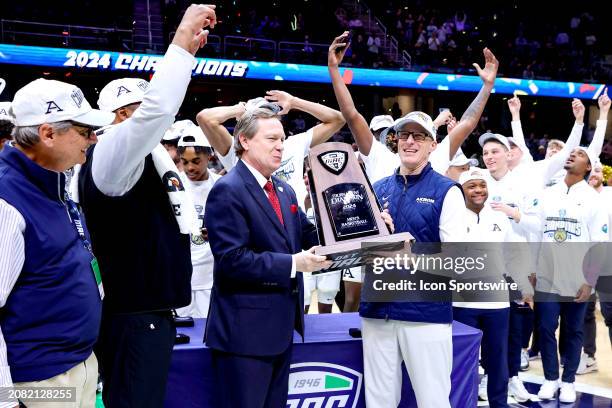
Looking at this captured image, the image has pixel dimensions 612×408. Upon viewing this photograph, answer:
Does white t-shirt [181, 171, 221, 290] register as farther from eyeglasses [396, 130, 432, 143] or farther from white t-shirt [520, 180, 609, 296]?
white t-shirt [520, 180, 609, 296]

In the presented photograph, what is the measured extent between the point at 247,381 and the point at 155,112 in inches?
42.4

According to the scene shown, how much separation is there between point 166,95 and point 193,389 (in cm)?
156

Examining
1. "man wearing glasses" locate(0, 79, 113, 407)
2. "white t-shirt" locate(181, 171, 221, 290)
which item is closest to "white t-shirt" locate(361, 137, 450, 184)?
"white t-shirt" locate(181, 171, 221, 290)

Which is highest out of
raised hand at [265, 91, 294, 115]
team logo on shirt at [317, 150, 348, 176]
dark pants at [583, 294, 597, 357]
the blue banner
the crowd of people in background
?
the crowd of people in background

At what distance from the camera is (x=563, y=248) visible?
15.2ft

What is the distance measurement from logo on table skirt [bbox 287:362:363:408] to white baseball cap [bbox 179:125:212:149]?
1.63 m

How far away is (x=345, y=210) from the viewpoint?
2557 mm

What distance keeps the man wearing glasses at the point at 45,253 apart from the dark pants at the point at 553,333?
346 cm

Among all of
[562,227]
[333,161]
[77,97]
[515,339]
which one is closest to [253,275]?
[333,161]

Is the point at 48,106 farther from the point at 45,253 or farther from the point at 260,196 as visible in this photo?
the point at 260,196

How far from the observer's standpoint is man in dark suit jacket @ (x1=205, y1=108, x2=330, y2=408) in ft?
7.67

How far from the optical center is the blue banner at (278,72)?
41.8ft

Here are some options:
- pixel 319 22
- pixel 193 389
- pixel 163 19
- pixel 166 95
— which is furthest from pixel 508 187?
pixel 319 22

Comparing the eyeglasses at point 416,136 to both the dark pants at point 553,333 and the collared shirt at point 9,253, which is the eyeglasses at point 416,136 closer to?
the collared shirt at point 9,253
